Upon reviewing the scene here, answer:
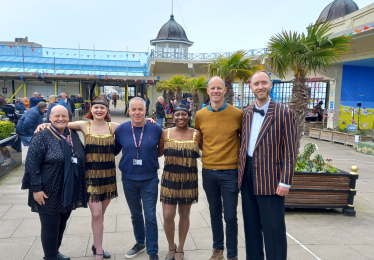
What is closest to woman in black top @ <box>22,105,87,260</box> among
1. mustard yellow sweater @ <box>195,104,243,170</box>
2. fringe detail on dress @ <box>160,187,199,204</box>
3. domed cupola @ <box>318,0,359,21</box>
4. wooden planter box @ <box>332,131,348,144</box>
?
fringe detail on dress @ <box>160,187,199,204</box>

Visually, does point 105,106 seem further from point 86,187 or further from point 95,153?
point 86,187

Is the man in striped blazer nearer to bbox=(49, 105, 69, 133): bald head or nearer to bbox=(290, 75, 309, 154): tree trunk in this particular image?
bbox=(49, 105, 69, 133): bald head

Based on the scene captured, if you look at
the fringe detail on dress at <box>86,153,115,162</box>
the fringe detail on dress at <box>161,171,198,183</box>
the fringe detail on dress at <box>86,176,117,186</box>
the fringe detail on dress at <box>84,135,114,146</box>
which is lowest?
the fringe detail on dress at <box>86,176,117,186</box>

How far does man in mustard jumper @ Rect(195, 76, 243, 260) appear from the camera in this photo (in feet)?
9.59

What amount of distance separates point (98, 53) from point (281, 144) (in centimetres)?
2932

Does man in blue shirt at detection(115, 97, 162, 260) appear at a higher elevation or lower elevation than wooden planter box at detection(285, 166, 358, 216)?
higher

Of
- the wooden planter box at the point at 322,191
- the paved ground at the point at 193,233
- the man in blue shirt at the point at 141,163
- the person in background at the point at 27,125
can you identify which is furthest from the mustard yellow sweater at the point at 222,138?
the person in background at the point at 27,125

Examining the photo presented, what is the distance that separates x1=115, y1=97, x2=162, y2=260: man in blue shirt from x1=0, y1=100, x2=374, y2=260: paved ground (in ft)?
1.44

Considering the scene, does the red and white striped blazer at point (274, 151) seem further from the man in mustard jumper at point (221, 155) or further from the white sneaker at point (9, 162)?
the white sneaker at point (9, 162)

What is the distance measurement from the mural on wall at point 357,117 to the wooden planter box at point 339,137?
8.27 ft

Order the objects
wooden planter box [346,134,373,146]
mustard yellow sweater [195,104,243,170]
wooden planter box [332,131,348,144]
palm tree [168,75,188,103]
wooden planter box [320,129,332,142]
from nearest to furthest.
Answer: mustard yellow sweater [195,104,243,170] < wooden planter box [346,134,373,146] < wooden planter box [332,131,348,144] < wooden planter box [320,129,332,142] < palm tree [168,75,188,103]

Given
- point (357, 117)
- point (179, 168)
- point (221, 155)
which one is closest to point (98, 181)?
point (179, 168)

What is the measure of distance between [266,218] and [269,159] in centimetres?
54

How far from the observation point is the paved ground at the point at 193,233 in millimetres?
3355
